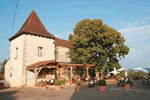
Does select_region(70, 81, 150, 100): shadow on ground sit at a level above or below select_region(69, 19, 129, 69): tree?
below

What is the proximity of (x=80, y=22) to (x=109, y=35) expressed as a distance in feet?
16.4

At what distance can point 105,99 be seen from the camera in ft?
26.0

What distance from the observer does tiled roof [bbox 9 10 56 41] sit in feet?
61.9

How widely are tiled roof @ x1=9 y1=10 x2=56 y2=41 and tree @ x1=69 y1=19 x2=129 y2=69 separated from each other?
403 centimetres

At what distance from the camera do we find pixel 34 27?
19.9 metres

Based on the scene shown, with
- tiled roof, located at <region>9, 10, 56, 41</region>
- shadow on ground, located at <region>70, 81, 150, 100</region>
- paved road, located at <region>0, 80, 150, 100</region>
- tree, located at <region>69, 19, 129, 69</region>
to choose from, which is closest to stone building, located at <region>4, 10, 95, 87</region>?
tiled roof, located at <region>9, 10, 56, 41</region>

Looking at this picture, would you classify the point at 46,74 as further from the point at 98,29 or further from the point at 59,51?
the point at 98,29

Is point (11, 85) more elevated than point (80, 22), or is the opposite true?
point (80, 22)

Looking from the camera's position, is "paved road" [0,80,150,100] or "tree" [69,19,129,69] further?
"tree" [69,19,129,69]

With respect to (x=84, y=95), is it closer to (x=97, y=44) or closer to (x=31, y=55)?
(x=31, y=55)

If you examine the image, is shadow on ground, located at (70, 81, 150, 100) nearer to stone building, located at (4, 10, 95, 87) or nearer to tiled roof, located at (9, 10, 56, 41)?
stone building, located at (4, 10, 95, 87)

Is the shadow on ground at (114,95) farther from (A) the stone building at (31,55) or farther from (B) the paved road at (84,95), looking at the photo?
(A) the stone building at (31,55)

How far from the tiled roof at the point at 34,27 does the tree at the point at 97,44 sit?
403 centimetres

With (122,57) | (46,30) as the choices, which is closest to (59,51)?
(46,30)
